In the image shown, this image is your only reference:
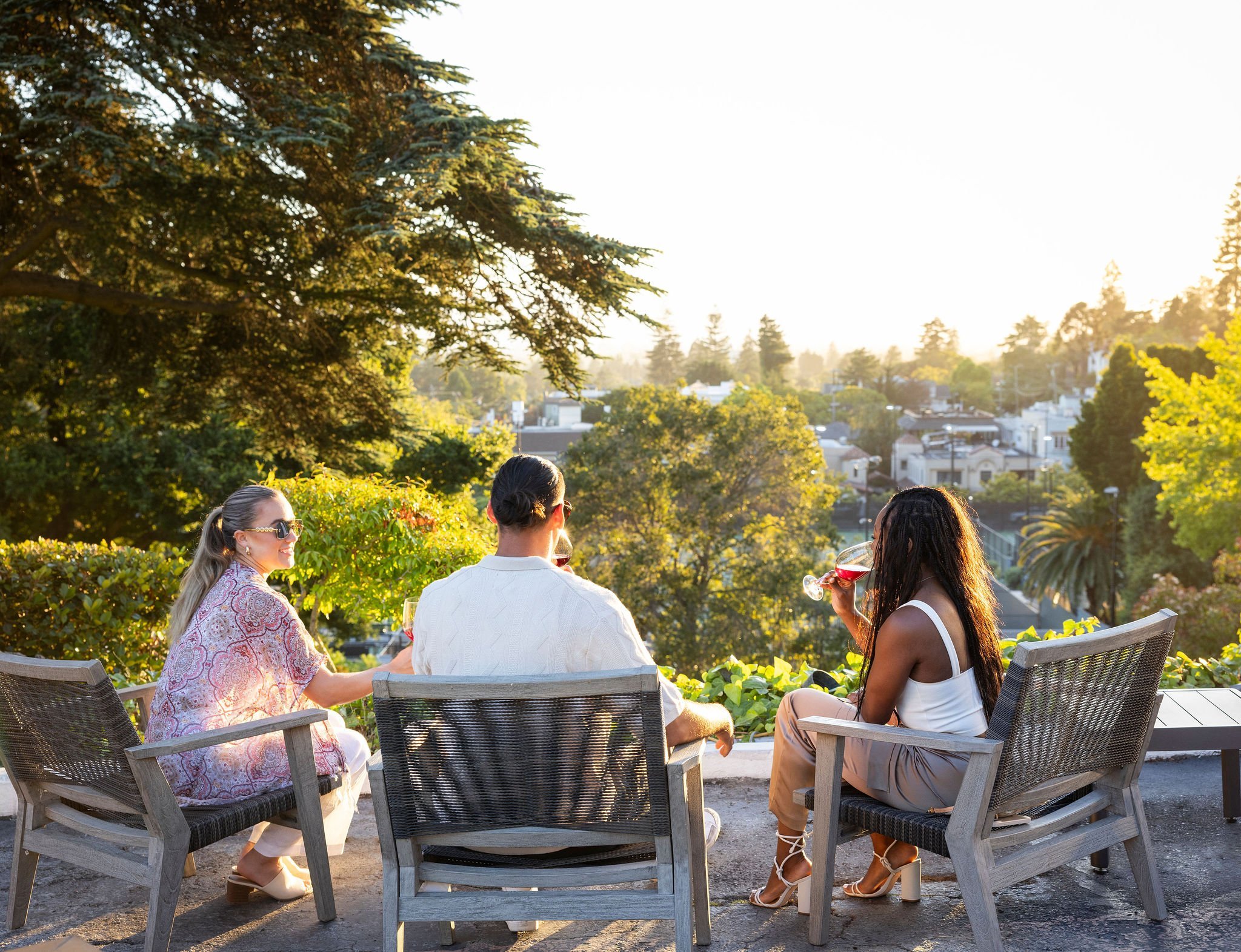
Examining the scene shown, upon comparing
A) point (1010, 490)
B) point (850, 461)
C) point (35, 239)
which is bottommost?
point (1010, 490)

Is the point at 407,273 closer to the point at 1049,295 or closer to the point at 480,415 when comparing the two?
the point at 480,415

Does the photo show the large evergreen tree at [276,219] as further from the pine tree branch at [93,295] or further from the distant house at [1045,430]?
the distant house at [1045,430]

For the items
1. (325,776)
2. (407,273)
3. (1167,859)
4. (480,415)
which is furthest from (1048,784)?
(480,415)

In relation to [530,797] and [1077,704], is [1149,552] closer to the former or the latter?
[1077,704]

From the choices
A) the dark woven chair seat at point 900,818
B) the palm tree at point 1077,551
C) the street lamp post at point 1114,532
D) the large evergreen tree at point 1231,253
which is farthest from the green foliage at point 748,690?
the large evergreen tree at point 1231,253

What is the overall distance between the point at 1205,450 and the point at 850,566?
88.6ft

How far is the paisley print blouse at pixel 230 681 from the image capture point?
271cm

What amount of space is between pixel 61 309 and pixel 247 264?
6049mm

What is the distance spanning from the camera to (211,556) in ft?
9.31

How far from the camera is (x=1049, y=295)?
168m

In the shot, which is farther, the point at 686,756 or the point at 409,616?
the point at 409,616

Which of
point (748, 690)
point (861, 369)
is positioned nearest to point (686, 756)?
point (748, 690)

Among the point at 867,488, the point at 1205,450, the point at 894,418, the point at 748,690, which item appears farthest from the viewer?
the point at 894,418

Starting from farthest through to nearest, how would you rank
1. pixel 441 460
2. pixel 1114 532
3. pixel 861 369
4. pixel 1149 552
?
pixel 861 369, pixel 1114 532, pixel 1149 552, pixel 441 460
